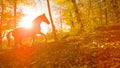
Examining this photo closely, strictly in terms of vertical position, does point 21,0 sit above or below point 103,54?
above

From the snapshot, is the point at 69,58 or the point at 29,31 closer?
the point at 69,58

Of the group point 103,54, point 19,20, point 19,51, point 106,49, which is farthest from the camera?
point 19,20

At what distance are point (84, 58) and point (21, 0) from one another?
2313 centimetres

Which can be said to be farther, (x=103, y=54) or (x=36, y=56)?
(x=36, y=56)

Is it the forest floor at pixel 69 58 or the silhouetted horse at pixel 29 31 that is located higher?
the silhouetted horse at pixel 29 31

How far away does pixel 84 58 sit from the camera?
38.2 feet

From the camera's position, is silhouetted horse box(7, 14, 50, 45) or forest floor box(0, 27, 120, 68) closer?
forest floor box(0, 27, 120, 68)

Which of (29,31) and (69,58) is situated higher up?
(29,31)

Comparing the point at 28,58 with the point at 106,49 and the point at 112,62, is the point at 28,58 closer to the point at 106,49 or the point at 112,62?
the point at 106,49

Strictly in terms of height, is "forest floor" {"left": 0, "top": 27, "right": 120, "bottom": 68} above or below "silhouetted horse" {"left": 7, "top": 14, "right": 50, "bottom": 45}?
below

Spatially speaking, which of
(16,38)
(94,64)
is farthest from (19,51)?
(94,64)

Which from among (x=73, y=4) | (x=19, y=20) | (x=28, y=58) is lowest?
(x=28, y=58)

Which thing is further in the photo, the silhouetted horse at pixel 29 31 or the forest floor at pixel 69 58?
the silhouetted horse at pixel 29 31

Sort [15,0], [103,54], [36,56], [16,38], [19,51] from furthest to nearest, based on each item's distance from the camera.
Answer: [15,0] < [16,38] < [19,51] < [36,56] < [103,54]
